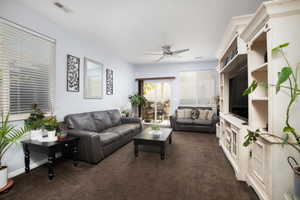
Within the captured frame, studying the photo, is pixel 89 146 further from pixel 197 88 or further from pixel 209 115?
pixel 197 88

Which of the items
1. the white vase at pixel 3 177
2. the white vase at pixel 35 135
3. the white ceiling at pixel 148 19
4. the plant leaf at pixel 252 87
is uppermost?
the white ceiling at pixel 148 19

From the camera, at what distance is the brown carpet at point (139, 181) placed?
164 centimetres

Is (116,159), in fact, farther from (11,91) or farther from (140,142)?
(11,91)

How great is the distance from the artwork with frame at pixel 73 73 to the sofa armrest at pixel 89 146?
111cm

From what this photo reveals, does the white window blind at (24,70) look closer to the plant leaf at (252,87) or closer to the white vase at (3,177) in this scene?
the white vase at (3,177)

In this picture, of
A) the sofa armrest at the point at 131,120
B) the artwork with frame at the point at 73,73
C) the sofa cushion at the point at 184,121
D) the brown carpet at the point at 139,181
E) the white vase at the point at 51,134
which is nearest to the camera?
the brown carpet at the point at 139,181

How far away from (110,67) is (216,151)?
3.95 m

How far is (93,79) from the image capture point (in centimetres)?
370

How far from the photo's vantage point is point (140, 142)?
2.70 meters

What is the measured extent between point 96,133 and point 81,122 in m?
0.66

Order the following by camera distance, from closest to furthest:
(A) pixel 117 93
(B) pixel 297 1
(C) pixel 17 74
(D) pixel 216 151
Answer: (B) pixel 297 1 < (C) pixel 17 74 < (D) pixel 216 151 < (A) pixel 117 93

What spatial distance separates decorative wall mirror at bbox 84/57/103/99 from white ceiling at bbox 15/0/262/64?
0.64 meters

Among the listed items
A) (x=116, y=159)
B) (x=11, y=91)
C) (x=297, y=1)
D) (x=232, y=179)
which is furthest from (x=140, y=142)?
(x=297, y=1)

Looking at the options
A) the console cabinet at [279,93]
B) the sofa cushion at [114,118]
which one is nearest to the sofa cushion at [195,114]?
the sofa cushion at [114,118]
